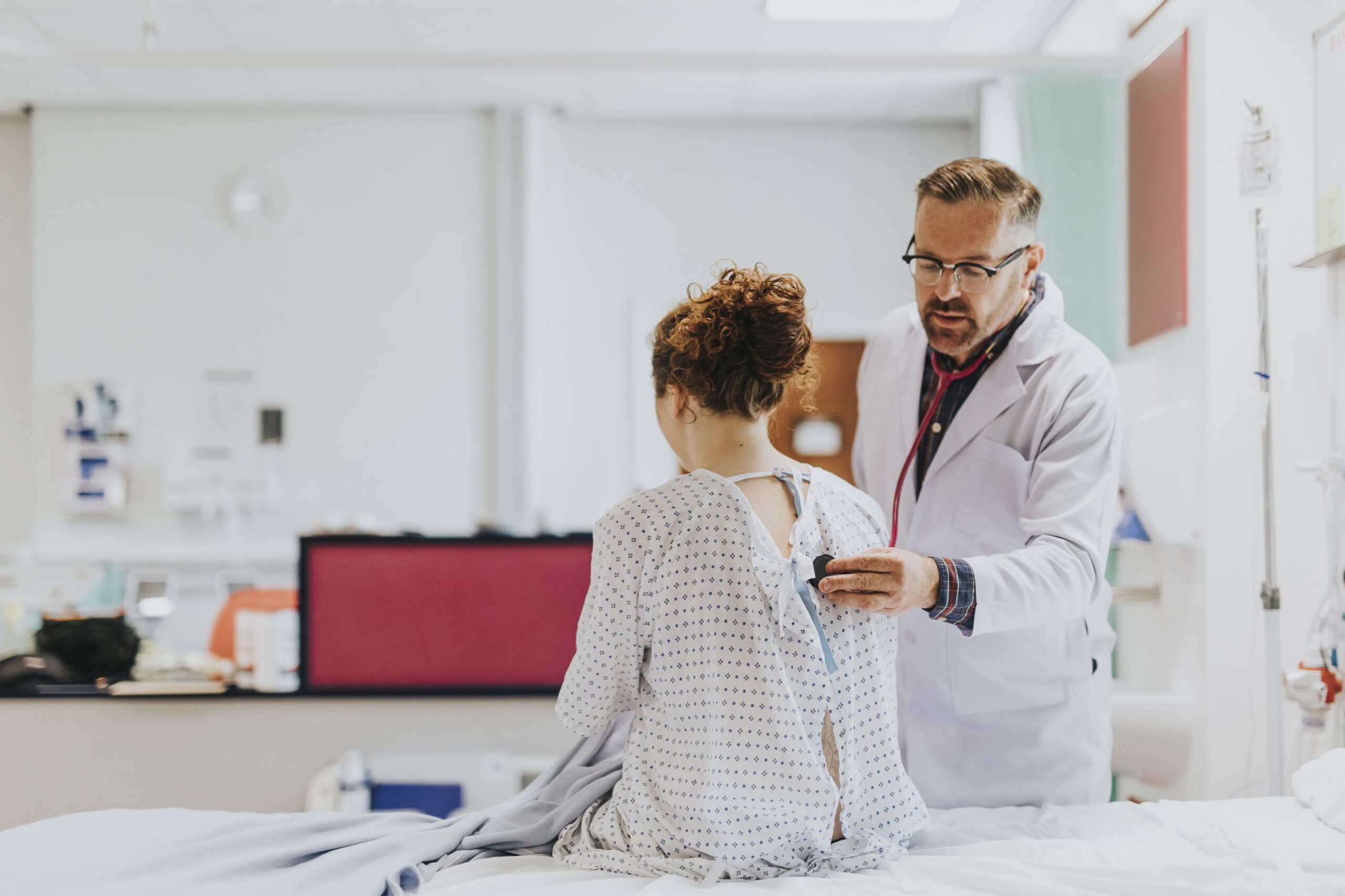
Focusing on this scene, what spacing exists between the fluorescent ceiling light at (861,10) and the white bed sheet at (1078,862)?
3007 mm

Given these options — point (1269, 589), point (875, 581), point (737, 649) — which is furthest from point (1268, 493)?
point (737, 649)

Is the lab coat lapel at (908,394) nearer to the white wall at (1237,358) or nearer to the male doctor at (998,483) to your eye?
the male doctor at (998,483)

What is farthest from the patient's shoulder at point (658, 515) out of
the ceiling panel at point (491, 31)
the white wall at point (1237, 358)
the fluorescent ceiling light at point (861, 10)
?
the ceiling panel at point (491, 31)

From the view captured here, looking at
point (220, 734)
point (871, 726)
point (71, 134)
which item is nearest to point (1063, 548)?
point (871, 726)

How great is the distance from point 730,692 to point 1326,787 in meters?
0.95

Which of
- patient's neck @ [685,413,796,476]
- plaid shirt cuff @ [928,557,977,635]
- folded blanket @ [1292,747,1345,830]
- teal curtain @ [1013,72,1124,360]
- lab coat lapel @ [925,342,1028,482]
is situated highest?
teal curtain @ [1013,72,1124,360]

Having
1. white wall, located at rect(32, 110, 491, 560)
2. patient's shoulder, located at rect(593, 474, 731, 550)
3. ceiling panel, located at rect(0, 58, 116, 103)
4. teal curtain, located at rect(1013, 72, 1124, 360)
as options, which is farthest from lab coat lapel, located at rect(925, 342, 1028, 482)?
ceiling panel, located at rect(0, 58, 116, 103)

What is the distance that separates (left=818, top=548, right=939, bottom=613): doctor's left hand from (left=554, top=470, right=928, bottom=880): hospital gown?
4 centimetres

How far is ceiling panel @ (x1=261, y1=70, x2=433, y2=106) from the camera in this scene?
437cm

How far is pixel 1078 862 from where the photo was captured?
51.6 inches

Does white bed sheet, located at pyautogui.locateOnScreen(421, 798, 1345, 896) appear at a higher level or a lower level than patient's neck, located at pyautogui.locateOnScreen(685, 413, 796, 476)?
lower

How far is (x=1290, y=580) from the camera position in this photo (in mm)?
2389

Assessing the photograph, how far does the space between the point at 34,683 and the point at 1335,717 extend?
289 cm

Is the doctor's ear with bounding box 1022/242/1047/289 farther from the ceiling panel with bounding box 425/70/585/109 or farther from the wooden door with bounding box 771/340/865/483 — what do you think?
the wooden door with bounding box 771/340/865/483
